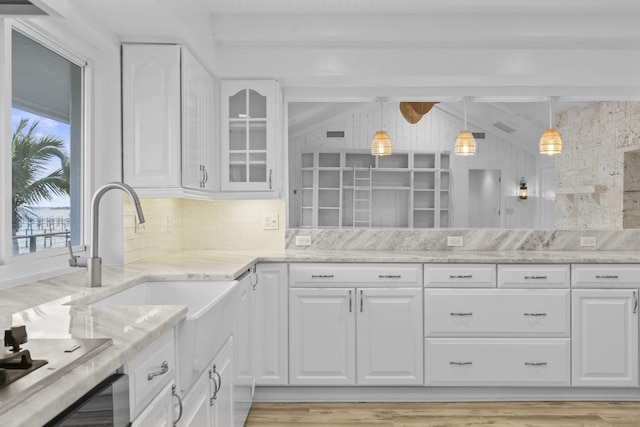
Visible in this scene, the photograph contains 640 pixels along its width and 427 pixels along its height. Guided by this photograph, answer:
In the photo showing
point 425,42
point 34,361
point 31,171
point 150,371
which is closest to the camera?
point 34,361

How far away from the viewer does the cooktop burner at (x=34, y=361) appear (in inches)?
35.6

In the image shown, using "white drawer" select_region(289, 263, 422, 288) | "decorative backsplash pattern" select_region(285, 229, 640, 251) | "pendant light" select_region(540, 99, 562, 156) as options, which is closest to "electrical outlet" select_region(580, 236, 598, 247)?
"decorative backsplash pattern" select_region(285, 229, 640, 251)

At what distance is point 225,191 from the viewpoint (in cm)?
351

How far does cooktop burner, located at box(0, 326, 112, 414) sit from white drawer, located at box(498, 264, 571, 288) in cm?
262

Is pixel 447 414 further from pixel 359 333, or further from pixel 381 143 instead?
pixel 381 143

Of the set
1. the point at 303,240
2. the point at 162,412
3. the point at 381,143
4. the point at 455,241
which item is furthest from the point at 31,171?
the point at 455,241

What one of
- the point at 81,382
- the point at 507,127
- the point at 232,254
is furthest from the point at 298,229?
the point at 81,382

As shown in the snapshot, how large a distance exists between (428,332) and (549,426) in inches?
33.1

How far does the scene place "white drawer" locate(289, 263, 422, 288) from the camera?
323cm

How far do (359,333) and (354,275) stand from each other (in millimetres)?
372

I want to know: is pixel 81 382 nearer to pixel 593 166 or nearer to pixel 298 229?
pixel 298 229

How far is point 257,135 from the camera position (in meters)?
3.52

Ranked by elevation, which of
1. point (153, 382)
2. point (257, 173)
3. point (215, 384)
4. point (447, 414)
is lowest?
point (447, 414)

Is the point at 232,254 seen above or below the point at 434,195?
below
